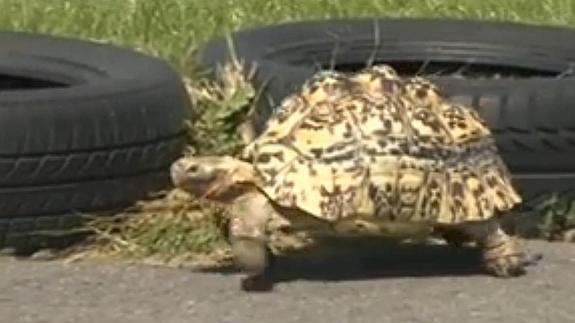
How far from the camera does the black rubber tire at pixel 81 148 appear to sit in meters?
6.10

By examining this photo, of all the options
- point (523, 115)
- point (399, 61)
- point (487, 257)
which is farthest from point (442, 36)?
point (487, 257)

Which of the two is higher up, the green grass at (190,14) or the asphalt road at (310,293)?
the green grass at (190,14)

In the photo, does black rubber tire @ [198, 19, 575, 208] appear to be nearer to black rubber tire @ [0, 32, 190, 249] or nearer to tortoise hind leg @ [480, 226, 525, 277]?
black rubber tire @ [0, 32, 190, 249]

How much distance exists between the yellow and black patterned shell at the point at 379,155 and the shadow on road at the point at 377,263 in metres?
0.21

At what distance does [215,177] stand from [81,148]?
543 mm

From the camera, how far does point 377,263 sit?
6090 mm

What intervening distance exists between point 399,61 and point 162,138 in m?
1.38

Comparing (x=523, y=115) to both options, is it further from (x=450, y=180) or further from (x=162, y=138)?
(x=162, y=138)

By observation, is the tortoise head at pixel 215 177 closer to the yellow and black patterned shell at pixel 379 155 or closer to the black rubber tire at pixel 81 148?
the yellow and black patterned shell at pixel 379 155

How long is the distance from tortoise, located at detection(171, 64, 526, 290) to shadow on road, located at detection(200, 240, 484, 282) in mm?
111

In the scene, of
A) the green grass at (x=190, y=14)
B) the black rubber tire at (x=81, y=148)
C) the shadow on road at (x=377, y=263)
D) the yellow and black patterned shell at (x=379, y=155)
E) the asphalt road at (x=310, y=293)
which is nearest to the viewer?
the asphalt road at (x=310, y=293)

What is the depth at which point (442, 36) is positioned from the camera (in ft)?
25.0

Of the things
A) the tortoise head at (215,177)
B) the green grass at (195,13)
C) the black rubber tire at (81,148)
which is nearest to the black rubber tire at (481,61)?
the black rubber tire at (81,148)

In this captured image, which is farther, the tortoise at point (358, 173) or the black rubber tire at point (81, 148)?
the black rubber tire at point (81, 148)
